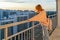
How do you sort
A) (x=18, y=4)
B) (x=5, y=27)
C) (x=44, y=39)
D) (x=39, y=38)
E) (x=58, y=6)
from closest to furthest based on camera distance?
(x=5, y=27) → (x=44, y=39) → (x=39, y=38) → (x=18, y=4) → (x=58, y=6)

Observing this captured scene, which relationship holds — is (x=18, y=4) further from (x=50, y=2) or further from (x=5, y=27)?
(x=5, y=27)

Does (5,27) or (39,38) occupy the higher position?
(5,27)

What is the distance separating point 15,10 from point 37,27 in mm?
2083

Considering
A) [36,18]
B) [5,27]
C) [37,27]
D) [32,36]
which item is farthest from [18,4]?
[5,27]

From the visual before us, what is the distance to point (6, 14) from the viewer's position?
4930 mm

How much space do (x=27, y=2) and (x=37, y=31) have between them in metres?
3.40

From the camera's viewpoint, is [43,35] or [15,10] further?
[15,10]

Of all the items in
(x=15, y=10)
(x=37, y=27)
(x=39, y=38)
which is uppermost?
(x=15, y=10)

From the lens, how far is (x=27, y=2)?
7051 millimetres

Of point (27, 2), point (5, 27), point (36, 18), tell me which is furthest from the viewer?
point (27, 2)

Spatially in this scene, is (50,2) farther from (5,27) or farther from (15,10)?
(5,27)

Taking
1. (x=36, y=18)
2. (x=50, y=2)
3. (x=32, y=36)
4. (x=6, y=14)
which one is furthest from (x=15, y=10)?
(x=50, y=2)

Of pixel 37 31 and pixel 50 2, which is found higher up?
pixel 50 2

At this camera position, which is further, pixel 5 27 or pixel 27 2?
pixel 27 2
